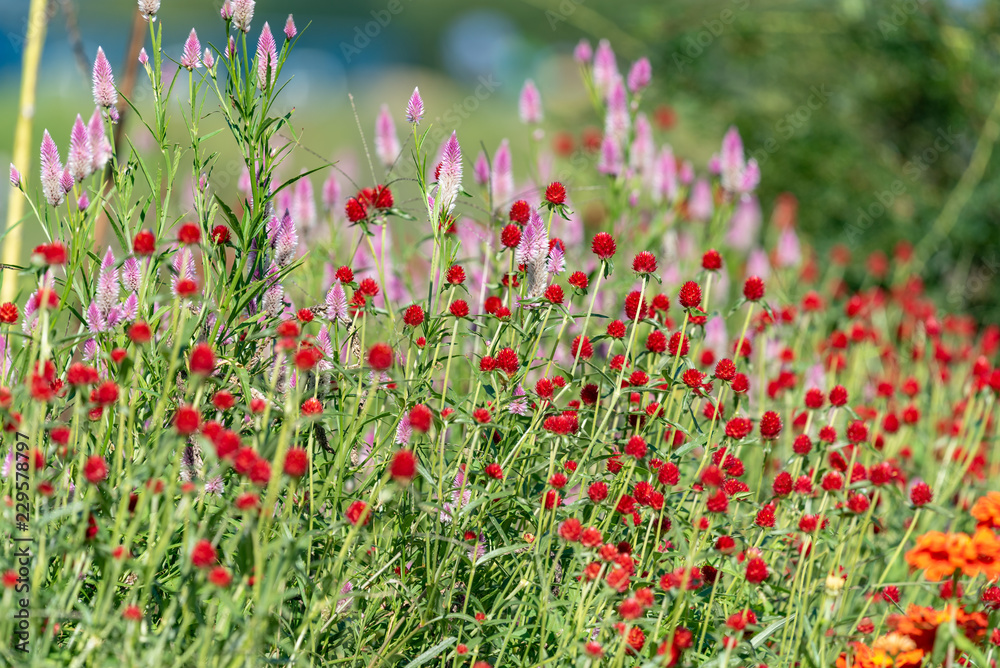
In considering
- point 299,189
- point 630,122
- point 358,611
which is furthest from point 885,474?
point 299,189

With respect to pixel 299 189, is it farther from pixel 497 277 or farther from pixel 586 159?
pixel 586 159

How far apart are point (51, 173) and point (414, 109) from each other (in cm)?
76

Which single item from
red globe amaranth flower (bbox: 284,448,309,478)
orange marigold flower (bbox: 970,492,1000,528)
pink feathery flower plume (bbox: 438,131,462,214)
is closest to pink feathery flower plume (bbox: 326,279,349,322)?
pink feathery flower plume (bbox: 438,131,462,214)

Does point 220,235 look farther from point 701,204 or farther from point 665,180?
A: point 701,204

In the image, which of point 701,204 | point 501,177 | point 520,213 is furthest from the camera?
point 701,204

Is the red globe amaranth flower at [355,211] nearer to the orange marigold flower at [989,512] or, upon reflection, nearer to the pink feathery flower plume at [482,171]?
the pink feathery flower plume at [482,171]

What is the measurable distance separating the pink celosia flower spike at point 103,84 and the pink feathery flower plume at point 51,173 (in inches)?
5.9

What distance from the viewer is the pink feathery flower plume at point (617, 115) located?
302cm

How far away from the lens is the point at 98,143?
195cm

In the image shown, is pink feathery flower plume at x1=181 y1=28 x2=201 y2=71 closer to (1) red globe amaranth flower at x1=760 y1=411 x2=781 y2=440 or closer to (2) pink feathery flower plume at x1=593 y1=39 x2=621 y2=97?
(1) red globe amaranth flower at x1=760 y1=411 x2=781 y2=440

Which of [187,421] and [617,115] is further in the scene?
Result: [617,115]

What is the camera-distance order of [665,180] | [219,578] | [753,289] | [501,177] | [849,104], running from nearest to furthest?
1. [219,578]
2. [753,289]
3. [501,177]
4. [665,180]
5. [849,104]

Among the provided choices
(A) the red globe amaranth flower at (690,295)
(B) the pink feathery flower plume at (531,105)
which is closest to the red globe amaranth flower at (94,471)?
(A) the red globe amaranth flower at (690,295)

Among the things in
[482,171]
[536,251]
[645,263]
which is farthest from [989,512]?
[482,171]
